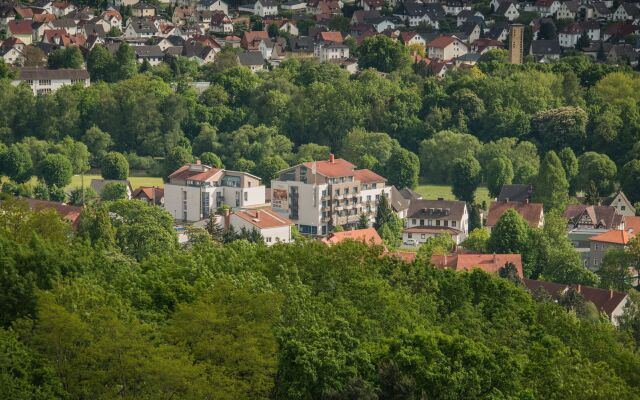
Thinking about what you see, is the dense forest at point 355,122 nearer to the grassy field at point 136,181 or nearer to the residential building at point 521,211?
the grassy field at point 136,181

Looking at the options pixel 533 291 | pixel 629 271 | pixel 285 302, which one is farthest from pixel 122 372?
pixel 629 271

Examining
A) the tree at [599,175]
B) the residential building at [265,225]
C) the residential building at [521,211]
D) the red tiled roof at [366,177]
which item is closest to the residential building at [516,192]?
the residential building at [521,211]

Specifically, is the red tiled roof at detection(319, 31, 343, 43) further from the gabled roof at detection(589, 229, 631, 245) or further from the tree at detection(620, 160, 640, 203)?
the gabled roof at detection(589, 229, 631, 245)

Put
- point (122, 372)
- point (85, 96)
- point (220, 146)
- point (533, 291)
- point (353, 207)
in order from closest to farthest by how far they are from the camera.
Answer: point (122, 372)
point (533, 291)
point (353, 207)
point (220, 146)
point (85, 96)

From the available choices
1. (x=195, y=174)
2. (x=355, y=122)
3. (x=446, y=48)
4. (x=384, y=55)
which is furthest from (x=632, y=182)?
(x=446, y=48)

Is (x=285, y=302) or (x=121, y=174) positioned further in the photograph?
(x=121, y=174)

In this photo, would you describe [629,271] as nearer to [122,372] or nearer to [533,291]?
[533,291]
